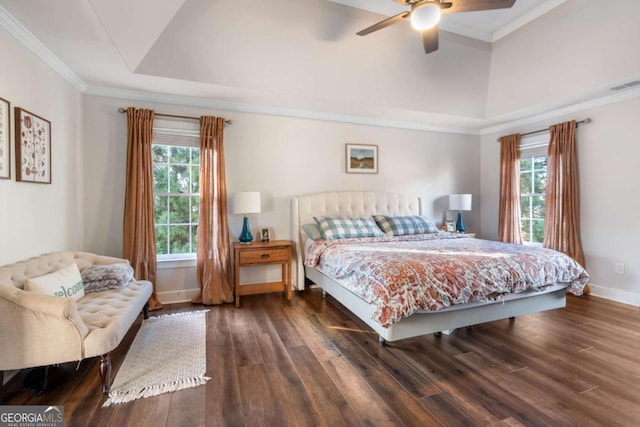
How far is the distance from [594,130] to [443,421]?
4.18 m

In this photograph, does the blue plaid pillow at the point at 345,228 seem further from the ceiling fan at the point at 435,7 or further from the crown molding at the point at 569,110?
the crown molding at the point at 569,110

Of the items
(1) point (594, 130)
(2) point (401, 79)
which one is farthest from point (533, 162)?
(2) point (401, 79)

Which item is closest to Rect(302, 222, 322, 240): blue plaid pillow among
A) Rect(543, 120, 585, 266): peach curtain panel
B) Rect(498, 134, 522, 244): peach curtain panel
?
Rect(498, 134, 522, 244): peach curtain panel

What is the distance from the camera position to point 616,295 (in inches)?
143

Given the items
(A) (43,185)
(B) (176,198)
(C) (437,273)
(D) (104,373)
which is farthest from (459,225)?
(A) (43,185)

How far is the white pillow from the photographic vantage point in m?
1.93

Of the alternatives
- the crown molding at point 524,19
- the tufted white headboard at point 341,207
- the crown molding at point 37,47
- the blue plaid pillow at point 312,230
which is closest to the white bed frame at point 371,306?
the tufted white headboard at point 341,207

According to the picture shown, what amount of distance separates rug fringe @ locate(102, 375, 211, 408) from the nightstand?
149 cm

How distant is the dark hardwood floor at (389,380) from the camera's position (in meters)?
1.69

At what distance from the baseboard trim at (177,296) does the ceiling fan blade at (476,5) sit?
3.88 metres

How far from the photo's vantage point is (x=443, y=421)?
165 centimetres

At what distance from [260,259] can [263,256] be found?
0.05 metres

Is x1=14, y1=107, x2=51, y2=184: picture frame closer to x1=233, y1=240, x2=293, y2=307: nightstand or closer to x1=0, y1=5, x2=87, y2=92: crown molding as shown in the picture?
x1=0, y1=5, x2=87, y2=92: crown molding

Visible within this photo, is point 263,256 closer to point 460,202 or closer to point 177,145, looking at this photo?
point 177,145
